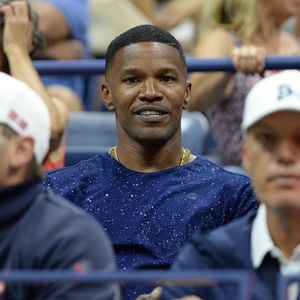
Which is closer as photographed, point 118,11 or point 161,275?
point 161,275

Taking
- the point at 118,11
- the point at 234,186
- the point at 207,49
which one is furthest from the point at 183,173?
the point at 118,11

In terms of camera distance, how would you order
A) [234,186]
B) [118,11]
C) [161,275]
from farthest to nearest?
[118,11], [234,186], [161,275]

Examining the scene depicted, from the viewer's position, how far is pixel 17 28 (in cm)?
516

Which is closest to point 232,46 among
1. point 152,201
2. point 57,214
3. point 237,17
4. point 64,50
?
point 237,17

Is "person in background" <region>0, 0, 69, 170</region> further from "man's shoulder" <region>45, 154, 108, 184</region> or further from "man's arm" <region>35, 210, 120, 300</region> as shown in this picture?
"man's arm" <region>35, 210, 120, 300</region>

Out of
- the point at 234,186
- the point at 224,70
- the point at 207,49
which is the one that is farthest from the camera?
the point at 207,49

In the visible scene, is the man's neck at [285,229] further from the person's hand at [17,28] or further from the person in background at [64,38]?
the person in background at [64,38]

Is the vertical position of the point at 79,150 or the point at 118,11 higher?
the point at 118,11

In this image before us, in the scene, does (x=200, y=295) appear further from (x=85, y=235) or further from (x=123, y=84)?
(x=123, y=84)

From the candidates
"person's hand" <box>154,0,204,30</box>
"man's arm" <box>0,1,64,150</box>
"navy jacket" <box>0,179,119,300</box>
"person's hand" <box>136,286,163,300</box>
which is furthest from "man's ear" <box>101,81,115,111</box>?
"person's hand" <box>154,0,204,30</box>

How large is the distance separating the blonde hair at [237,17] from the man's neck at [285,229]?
2506mm

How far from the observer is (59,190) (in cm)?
429

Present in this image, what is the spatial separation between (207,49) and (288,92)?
243 centimetres

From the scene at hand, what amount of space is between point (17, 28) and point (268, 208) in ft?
6.98
